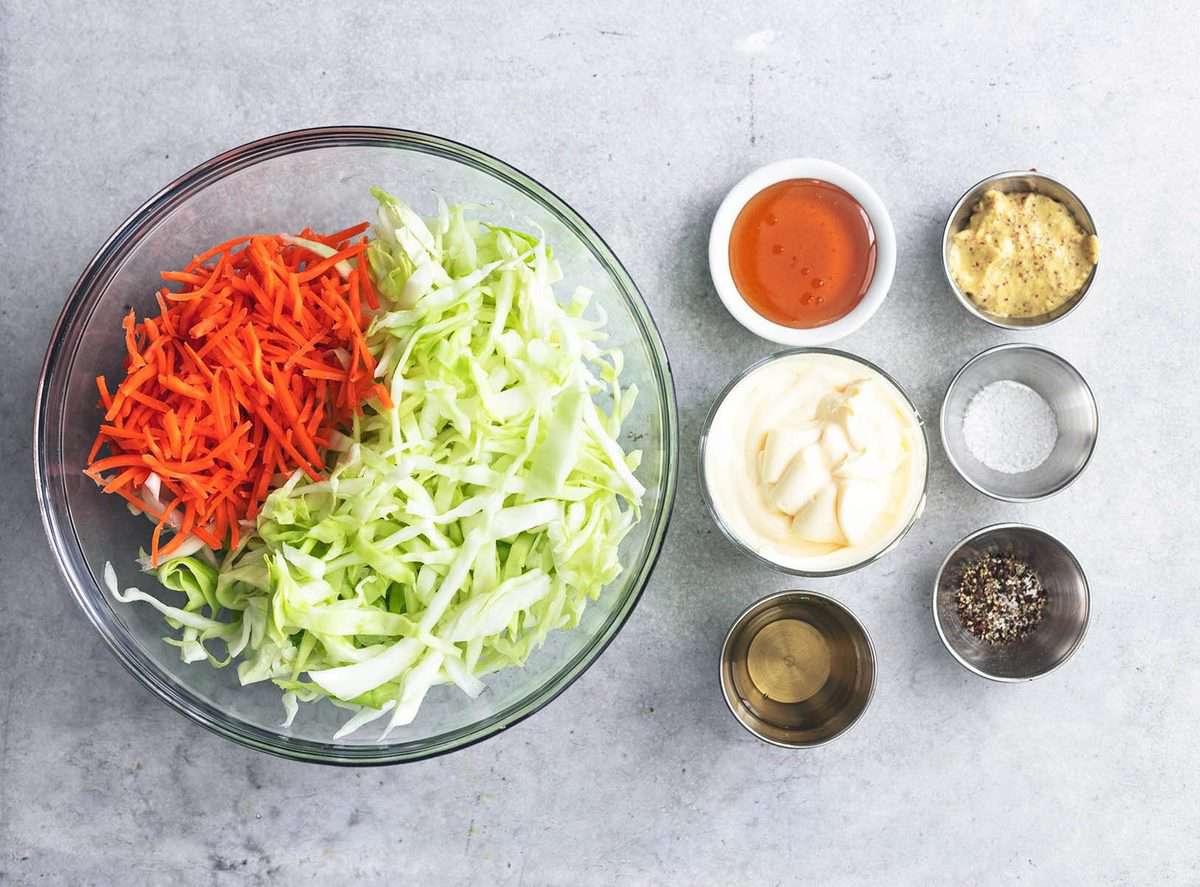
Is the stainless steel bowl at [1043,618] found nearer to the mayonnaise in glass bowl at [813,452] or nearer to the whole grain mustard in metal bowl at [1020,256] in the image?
the mayonnaise in glass bowl at [813,452]

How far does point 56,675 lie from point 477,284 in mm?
1375

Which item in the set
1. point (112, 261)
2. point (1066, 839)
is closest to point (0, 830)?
point (112, 261)

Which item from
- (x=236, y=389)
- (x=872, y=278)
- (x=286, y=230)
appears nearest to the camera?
(x=236, y=389)

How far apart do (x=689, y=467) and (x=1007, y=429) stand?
768 mm

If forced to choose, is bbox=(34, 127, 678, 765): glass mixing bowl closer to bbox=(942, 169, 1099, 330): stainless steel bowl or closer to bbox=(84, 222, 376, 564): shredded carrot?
bbox=(84, 222, 376, 564): shredded carrot

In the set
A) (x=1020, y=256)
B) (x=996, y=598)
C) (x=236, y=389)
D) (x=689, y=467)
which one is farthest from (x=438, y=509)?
(x=1020, y=256)

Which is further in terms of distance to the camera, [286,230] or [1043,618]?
[1043,618]

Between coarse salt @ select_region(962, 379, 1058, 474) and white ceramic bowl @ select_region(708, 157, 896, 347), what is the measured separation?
0.36m

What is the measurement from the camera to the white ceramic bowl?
216 centimetres

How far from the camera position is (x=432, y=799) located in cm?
221

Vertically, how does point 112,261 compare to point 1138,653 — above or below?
above

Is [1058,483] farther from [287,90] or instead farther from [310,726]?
[287,90]

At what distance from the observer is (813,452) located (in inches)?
80.2

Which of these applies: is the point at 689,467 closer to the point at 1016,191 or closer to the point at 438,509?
the point at 438,509
